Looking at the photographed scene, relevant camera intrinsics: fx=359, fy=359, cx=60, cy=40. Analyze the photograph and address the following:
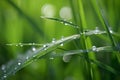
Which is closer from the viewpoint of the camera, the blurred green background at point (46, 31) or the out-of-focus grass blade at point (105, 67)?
the out-of-focus grass blade at point (105, 67)

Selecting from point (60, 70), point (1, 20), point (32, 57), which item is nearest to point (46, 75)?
point (60, 70)

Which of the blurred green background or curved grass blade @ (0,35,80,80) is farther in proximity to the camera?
the blurred green background

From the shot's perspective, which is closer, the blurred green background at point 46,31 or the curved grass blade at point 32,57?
the curved grass blade at point 32,57

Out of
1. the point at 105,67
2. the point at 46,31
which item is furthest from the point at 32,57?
the point at 46,31

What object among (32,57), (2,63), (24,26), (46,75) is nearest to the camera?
(32,57)

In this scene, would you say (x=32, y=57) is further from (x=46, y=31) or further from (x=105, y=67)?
(x=46, y=31)

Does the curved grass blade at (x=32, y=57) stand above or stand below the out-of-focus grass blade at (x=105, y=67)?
above

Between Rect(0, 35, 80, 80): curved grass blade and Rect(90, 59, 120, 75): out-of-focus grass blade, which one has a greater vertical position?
Rect(0, 35, 80, 80): curved grass blade

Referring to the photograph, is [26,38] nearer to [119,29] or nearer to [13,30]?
[13,30]
